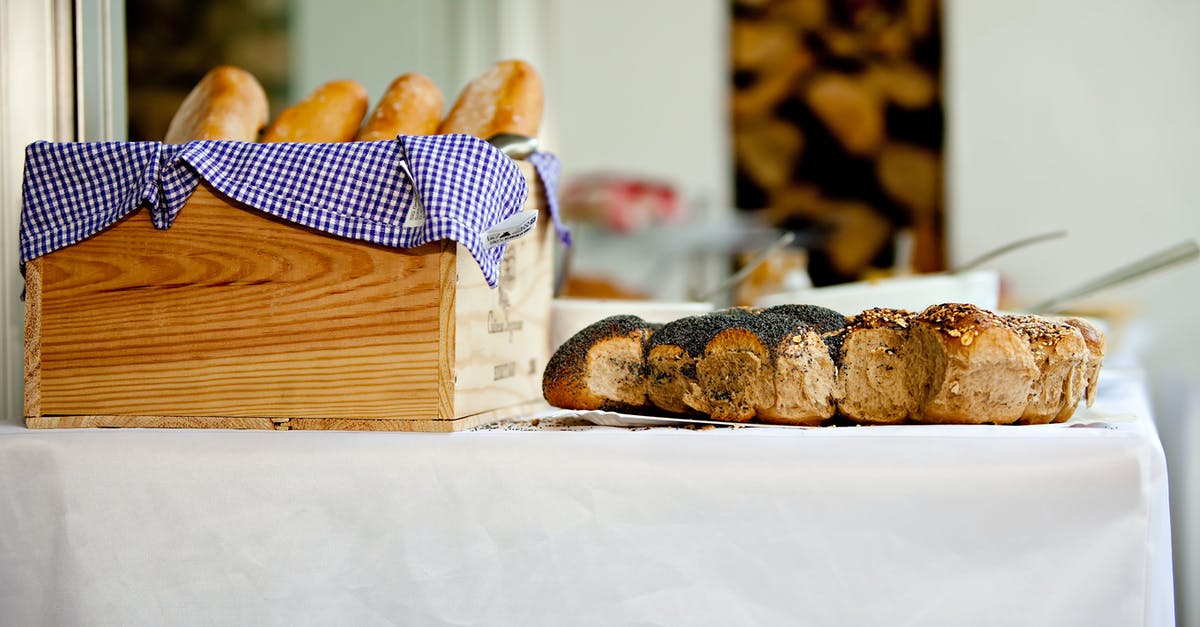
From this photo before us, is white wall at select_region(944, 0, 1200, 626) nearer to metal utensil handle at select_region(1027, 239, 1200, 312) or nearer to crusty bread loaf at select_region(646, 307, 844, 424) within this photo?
metal utensil handle at select_region(1027, 239, 1200, 312)

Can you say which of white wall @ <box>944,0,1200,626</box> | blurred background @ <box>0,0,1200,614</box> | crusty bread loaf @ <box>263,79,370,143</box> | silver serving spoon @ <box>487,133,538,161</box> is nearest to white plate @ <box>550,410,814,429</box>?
silver serving spoon @ <box>487,133,538,161</box>

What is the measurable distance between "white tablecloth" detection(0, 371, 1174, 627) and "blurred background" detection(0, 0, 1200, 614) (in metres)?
2.08

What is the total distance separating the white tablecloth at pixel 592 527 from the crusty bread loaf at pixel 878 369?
0.06 m

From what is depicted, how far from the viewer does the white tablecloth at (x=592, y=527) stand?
0.59 meters

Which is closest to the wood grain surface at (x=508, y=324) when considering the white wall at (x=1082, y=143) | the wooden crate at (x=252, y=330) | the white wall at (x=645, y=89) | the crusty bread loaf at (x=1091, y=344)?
the wooden crate at (x=252, y=330)

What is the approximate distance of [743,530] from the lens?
2.07 feet

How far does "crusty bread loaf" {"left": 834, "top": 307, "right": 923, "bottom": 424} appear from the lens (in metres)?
0.71

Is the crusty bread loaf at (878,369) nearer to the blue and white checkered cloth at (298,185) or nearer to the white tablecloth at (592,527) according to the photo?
the white tablecloth at (592,527)

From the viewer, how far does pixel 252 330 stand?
0.78 m

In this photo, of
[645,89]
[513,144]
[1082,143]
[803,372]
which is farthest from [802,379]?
[645,89]

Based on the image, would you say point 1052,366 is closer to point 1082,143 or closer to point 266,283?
point 266,283

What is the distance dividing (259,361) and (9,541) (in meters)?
0.23

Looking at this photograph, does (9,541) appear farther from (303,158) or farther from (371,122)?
(371,122)

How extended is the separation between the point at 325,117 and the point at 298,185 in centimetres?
21
